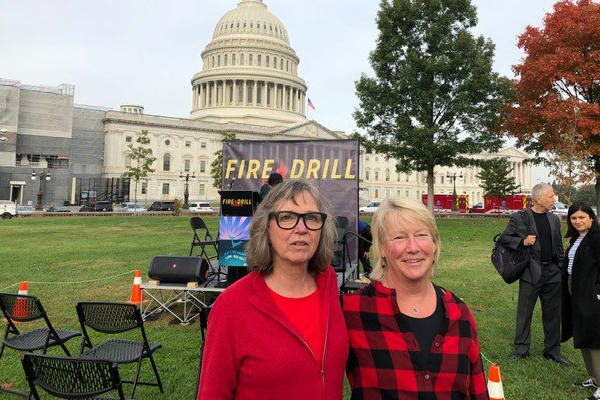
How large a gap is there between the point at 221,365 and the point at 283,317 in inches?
13.3

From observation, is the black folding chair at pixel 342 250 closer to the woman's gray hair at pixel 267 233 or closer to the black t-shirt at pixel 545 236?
the black t-shirt at pixel 545 236

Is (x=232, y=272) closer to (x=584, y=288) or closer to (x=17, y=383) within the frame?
(x=17, y=383)

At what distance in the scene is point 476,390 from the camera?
211 cm

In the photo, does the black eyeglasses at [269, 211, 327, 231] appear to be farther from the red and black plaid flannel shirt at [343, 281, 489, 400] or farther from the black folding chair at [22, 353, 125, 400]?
the black folding chair at [22, 353, 125, 400]

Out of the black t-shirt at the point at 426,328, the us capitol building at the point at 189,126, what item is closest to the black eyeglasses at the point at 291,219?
the black t-shirt at the point at 426,328

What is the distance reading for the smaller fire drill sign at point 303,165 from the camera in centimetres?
1006

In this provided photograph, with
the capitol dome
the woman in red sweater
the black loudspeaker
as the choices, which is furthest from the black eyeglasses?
the capitol dome

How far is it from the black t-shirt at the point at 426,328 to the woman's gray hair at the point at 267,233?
1.66ft

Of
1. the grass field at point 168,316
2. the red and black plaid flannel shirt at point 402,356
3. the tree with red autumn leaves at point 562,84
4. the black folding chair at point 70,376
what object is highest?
the tree with red autumn leaves at point 562,84

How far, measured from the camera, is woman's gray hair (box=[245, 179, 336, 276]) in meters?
2.09

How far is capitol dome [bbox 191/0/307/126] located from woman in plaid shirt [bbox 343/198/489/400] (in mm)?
85500

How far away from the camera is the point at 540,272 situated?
5441 millimetres

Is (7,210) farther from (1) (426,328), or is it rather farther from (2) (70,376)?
(1) (426,328)

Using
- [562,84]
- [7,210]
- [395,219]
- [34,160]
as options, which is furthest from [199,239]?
[34,160]
